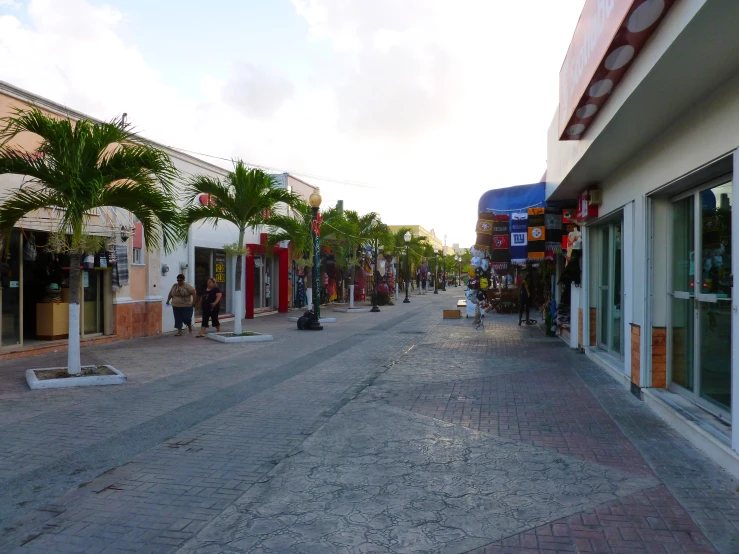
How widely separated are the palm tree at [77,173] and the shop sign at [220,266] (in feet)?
34.2

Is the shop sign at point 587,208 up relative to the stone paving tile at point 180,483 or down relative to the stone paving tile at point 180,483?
up

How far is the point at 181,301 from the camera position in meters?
15.7

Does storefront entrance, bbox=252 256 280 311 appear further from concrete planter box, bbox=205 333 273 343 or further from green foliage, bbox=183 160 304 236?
green foliage, bbox=183 160 304 236

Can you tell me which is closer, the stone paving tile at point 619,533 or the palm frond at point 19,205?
the stone paving tile at point 619,533

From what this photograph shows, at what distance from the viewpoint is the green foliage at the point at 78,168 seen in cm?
865

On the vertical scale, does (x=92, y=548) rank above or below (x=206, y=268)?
below

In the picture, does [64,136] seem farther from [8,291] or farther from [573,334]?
[573,334]

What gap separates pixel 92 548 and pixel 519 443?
12.5ft

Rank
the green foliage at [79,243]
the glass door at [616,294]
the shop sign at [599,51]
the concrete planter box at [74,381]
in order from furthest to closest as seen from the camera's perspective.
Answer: the glass door at [616,294]
the green foliage at [79,243]
the concrete planter box at [74,381]
the shop sign at [599,51]

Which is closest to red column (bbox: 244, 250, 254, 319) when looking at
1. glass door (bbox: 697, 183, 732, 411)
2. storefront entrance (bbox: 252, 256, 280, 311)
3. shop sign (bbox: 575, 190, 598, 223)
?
storefront entrance (bbox: 252, 256, 280, 311)

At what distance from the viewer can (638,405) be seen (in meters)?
7.50

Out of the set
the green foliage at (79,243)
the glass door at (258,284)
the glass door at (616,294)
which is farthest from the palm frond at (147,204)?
the glass door at (258,284)

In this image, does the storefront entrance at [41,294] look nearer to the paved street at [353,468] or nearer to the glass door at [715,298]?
the paved street at [353,468]

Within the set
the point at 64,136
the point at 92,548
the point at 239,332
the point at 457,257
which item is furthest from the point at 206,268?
the point at 457,257
